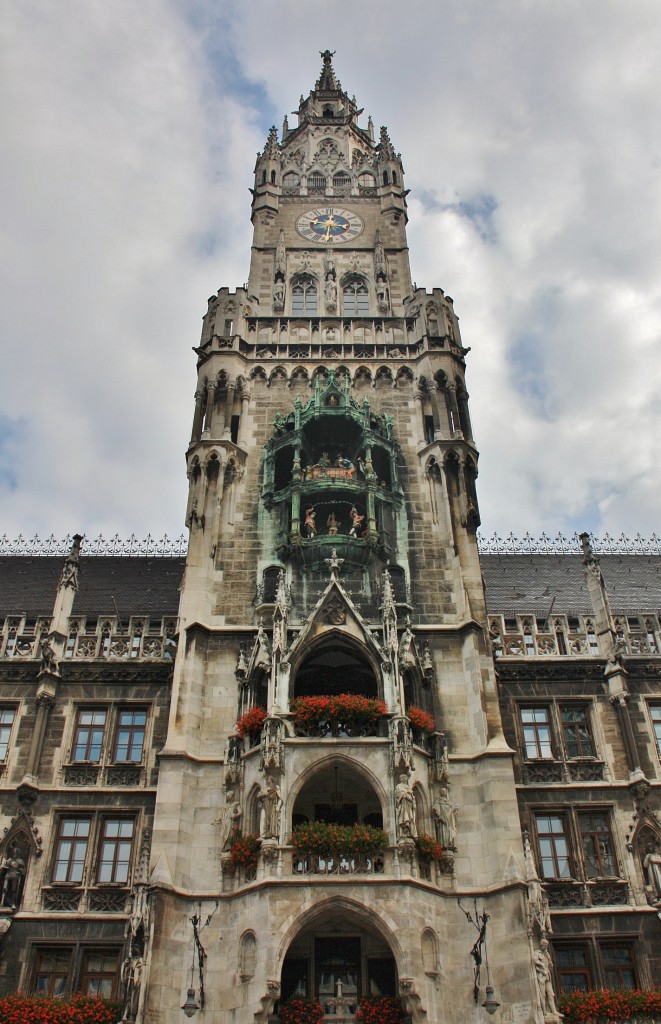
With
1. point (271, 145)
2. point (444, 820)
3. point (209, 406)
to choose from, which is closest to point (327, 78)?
point (271, 145)

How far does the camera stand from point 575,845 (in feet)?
76.0

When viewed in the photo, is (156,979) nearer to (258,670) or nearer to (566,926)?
(258,670)

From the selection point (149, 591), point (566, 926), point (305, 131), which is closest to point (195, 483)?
point (149, 591)

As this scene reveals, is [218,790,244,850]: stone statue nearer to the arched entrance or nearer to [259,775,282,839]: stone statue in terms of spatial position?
[259,775,282,839]: stone statue

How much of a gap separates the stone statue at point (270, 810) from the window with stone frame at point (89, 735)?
567cm

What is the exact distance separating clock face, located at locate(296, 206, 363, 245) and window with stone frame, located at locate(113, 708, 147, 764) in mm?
20684

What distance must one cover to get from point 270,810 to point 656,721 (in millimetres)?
11237

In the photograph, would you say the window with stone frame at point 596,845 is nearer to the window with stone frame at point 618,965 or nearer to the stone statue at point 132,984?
the window with stone frame at point 618,965

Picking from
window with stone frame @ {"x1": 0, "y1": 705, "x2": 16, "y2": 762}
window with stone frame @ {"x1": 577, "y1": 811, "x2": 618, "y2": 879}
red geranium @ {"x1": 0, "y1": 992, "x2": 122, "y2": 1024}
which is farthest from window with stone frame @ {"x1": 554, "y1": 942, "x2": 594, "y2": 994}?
window with stone frame @ {"x1": 0, "y1": 705, "x2": 16, "y2": 762}

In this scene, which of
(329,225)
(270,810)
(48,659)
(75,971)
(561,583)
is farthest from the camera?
(329,225)

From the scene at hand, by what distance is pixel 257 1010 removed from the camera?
1878cm

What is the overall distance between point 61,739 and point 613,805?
47.4 feet

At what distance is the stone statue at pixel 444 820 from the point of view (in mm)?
21547

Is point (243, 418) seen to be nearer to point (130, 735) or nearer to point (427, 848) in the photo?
point (130, 735)
